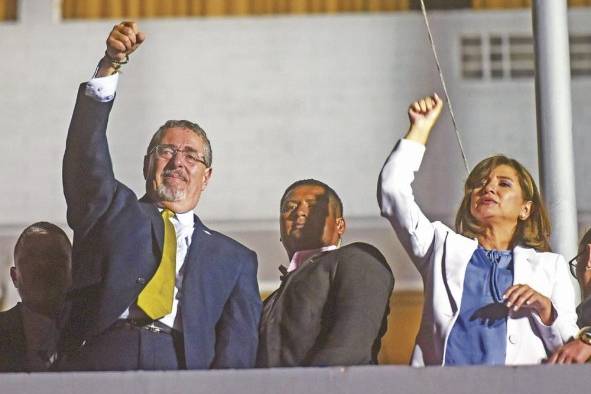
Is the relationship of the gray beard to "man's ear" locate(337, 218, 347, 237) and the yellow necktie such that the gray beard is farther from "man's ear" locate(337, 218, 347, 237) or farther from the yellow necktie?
"man's ear" locate(337, 218, 347, 237)

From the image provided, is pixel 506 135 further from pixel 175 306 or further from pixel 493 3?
pixel 175 306

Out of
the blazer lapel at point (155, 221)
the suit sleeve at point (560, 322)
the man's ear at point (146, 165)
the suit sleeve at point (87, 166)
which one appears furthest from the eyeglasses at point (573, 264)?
the suit sleeve at point (87, 166)

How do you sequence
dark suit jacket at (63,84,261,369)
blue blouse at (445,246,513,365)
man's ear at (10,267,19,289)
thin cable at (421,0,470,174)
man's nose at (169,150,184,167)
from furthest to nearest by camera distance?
thin cable at (421,0,470,174)
man's ear at (10,267,19,289)
man's nose at (169,150,184,167)
dark suit jacket at (63,84,261,369)
blue blouse at (445,246,513,365)

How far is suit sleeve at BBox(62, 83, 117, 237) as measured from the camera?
7246 millimetres

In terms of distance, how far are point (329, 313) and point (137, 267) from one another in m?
0.96

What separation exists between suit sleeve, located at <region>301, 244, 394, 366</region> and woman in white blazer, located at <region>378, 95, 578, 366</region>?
20cm

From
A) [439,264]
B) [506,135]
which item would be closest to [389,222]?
[439,264]

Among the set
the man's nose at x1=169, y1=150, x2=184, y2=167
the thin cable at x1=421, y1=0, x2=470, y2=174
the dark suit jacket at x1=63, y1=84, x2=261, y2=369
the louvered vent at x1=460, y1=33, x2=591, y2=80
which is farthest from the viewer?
the louvered vent at x1=460, y1=33, x2=591, y2=80

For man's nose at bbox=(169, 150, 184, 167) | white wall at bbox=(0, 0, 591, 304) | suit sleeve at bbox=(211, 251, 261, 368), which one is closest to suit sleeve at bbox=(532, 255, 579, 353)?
white wall at bbox=(0, 0, 591, 304)

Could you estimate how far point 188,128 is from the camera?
766 cm

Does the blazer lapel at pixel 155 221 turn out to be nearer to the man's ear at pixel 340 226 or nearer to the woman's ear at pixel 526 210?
the man's ear at pixel 340 226

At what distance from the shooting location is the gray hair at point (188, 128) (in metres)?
7.62

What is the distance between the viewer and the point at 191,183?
297 inches

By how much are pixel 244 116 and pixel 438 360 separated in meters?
1.96
